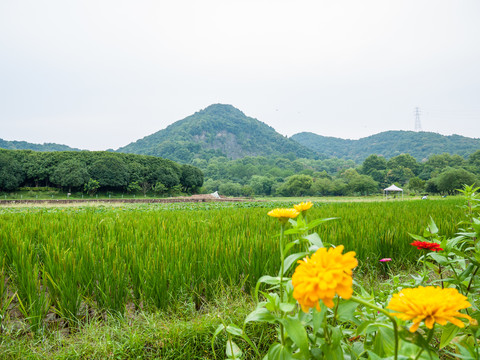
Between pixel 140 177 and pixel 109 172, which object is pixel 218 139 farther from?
pixel 109 172

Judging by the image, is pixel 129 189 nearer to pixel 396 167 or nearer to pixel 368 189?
pixel 368 189

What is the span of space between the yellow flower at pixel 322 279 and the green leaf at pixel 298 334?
0.70ft

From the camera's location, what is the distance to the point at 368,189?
5694 centimetres

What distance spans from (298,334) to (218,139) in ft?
465

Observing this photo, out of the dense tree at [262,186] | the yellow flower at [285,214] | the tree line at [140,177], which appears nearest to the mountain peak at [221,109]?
the dense tree at [262,186]

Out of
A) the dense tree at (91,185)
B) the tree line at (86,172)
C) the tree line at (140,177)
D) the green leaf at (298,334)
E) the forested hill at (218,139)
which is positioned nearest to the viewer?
the green leaf at (298,334)

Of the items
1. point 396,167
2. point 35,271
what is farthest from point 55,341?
point 396,167

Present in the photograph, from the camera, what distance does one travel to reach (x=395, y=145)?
395ft

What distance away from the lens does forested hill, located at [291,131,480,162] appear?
98.6 metres

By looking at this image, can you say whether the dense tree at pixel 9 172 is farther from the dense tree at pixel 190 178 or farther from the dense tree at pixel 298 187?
the dense tree at pixel 298 187

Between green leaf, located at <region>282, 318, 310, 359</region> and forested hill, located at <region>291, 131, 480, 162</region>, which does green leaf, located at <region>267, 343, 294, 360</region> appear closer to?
green leaf, located at <region>282, 318, 310, 359</region>

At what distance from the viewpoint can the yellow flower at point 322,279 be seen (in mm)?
484

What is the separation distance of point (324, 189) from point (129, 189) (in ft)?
132

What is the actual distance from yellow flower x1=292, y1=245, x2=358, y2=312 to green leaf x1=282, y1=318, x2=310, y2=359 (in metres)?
0.21
